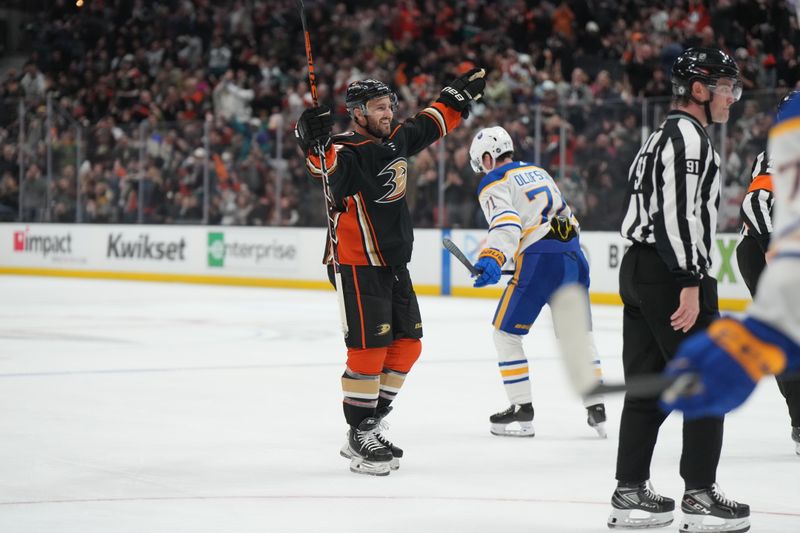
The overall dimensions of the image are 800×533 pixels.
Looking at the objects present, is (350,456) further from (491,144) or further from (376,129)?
(491,144)

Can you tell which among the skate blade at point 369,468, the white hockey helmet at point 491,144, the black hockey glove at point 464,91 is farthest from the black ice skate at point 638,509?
the white hockey helmet at point 491,144

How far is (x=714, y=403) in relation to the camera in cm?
181

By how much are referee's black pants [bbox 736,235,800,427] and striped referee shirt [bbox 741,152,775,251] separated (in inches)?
2.5


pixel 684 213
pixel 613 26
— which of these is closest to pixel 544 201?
pixel 684 213

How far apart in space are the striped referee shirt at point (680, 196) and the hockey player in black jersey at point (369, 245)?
1274 mm

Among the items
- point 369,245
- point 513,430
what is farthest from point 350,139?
point 513,430

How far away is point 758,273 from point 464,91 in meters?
1.40

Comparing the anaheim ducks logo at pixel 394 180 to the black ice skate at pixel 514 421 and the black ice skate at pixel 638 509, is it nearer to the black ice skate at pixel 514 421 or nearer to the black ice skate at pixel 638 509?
the black ice skate at pixel 514 421

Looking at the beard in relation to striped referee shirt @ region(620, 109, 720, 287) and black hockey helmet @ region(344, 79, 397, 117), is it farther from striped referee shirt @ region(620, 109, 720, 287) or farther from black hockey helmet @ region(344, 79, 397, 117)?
striped referee shirt @ region(620, 109, 720, 287)

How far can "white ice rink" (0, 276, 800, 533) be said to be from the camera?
3734 millimetres

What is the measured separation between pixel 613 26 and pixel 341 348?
799cm

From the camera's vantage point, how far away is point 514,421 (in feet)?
17.6

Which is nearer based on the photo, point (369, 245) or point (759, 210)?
point (369, 245)

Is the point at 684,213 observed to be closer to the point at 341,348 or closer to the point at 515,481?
the point at 515,481
